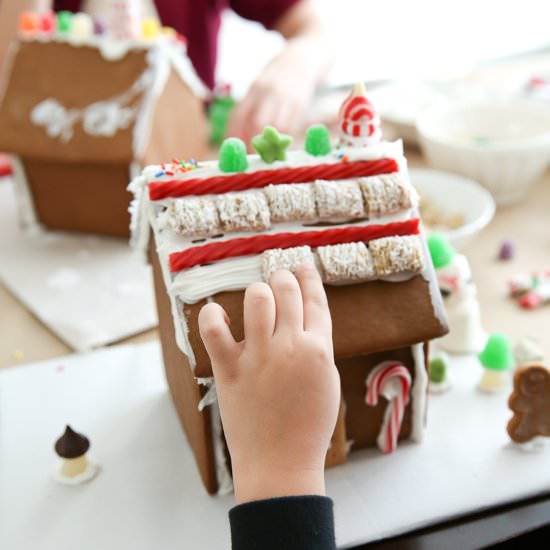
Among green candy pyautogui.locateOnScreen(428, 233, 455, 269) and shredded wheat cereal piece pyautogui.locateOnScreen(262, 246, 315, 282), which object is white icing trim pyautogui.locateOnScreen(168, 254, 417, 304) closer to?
shredded wheat cereal piece pyautogui.locateOnScreen(262, 246, 315, 282)

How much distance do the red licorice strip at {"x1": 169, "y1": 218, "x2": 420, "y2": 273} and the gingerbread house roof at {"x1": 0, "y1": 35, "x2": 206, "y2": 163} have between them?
1.74ft

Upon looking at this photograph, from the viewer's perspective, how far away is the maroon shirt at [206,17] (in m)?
1.81

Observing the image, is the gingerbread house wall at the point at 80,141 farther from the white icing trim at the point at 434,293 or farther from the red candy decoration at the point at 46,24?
the white icing trim at the point at 434,293

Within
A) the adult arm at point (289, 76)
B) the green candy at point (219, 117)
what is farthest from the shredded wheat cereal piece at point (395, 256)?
the green candy at point (219, 117)

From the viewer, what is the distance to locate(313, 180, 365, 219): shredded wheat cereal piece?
0.65 m

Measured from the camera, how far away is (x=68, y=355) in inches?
36.4

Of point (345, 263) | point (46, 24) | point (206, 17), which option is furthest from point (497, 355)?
point (206, 17)

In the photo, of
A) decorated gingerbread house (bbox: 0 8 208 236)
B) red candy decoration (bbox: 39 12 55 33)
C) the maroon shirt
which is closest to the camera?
decorated gingerbread house (bbox: 0 8 208 236)

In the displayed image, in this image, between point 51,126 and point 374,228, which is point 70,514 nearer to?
point 374,228

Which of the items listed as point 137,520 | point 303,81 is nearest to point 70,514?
point 137,520

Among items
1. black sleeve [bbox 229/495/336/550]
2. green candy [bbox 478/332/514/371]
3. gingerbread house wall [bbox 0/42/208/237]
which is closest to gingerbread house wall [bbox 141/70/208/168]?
gingerbread house wall [bbox 0/42/208/237]

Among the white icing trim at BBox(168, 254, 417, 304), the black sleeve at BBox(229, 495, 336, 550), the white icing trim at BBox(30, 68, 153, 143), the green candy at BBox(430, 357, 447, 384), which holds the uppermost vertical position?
the white icing trim at BBox(30, 68, 153, 143)

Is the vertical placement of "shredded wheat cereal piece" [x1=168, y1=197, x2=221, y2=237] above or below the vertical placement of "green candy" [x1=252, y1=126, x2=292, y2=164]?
below

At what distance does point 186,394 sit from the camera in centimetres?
71
